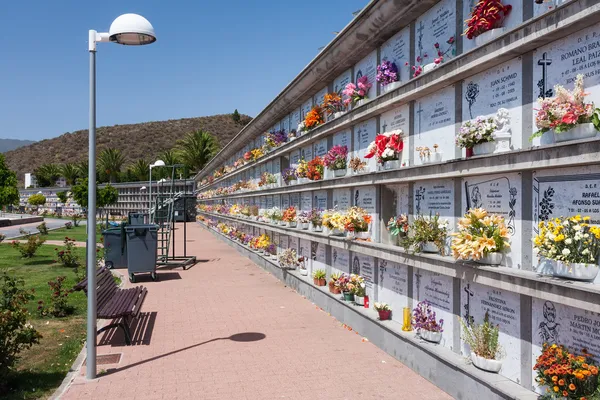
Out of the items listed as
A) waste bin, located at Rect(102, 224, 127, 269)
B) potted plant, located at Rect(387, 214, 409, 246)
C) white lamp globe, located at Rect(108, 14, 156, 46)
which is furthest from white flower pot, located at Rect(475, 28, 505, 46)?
waste bin, located at Rect(102, 224, 127, 269)

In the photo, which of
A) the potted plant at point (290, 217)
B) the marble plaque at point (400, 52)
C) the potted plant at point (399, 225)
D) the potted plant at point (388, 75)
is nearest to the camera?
the potted plant at point (399, 225)

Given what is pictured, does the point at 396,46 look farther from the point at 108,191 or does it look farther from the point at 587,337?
the point at 108,191

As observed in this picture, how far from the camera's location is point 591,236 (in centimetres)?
362

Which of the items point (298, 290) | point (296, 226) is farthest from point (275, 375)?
point (296, 226)

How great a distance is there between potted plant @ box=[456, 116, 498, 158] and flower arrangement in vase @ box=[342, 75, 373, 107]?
3.14m

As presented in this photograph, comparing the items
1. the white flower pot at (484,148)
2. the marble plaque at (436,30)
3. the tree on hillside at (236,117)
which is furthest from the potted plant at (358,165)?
the tree on hillside at (236,117)

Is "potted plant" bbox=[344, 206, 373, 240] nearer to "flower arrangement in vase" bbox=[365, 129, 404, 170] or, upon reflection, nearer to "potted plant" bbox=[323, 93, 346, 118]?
"flower arrangement in vase" bbox=[365, 129, 404, 170]

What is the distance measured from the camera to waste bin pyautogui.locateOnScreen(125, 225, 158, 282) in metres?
12.7

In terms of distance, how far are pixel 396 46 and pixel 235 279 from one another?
821 centimetres

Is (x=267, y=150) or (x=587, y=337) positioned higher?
(x=267, y=150)

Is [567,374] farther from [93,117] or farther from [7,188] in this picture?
[7,188]

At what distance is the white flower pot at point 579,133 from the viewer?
3.59 metres

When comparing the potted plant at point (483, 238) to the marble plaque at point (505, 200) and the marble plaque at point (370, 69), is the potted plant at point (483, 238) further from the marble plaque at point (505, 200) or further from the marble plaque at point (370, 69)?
the marble plaque at point (370, 69)

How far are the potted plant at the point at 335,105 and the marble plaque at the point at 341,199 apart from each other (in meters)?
1.32
